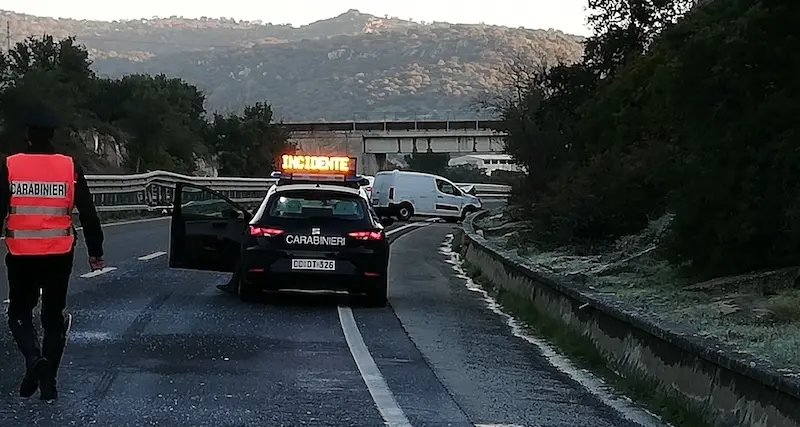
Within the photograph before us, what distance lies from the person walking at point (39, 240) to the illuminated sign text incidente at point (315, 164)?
958cm

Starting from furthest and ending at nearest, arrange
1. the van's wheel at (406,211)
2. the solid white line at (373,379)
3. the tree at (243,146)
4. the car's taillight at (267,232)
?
the tree at (243,146), the van's wheel at (406,211), the car's taillight at (267,232), the solid white line at (373,379)

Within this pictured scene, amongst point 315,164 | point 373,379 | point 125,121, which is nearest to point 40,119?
point 373,379

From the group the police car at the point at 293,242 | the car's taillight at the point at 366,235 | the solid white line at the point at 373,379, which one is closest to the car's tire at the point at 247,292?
the police car at the point at 293,242

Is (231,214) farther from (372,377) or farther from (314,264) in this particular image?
(372,377)

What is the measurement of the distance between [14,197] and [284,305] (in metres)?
6.66

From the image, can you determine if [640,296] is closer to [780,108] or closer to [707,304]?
[707,304]

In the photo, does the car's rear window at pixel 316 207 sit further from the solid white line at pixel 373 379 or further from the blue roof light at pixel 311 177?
the blue roof light at pixel 311 177

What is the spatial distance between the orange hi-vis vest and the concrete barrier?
4172mm

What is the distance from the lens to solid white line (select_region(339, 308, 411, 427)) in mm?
8039

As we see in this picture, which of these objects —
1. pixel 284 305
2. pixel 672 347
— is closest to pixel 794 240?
pixel 672 347

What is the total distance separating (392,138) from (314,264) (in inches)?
2672

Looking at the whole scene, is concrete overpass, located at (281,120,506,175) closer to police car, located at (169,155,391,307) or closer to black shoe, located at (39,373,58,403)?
police car, located at (169,155,391,307)

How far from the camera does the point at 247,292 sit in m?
14.8

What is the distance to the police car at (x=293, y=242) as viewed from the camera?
47.3 feet
